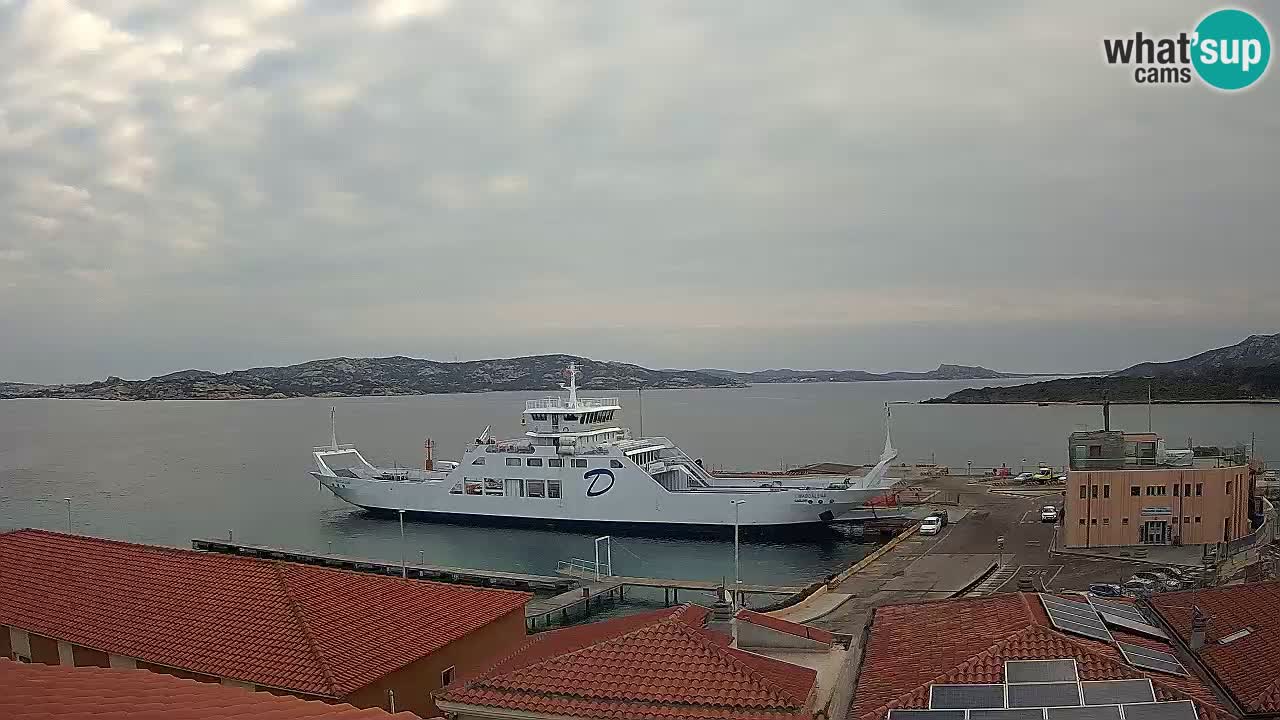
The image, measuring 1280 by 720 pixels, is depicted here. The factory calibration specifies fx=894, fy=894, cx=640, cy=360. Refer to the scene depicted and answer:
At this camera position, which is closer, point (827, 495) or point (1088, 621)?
point (1088, 621)

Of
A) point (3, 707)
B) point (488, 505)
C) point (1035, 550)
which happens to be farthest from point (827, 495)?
point (3, 707)

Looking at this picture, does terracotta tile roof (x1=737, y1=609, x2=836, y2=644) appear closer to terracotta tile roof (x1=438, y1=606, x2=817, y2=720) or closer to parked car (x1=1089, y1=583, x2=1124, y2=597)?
terracotta tile roof (x1=438, y1=606, x2=817, y2=720)

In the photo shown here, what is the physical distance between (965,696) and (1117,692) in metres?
1.16

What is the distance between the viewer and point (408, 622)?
1074 centimetres

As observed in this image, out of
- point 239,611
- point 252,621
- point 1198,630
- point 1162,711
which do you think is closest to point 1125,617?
point 1198,630

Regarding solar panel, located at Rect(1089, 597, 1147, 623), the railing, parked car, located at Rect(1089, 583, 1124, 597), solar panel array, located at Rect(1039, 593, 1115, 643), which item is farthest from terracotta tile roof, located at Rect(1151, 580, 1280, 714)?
the railing

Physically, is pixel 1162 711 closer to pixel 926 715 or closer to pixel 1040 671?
pixel 1040 671

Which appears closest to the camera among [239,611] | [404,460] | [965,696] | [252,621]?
[965,696]

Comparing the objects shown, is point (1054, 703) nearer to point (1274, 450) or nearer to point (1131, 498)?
point (1131, 498)

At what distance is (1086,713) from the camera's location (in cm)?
686

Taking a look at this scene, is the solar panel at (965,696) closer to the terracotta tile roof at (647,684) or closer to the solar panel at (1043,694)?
the solar panel at (1043,694)

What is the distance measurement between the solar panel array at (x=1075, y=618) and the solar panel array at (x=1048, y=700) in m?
1.33

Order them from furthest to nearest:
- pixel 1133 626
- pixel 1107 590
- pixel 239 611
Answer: pixel 1107 590, pixel 239 611, pixel 1133 626

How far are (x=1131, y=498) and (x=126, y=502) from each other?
5339 cm
